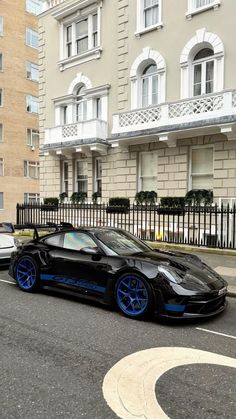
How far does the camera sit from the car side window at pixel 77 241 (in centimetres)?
636

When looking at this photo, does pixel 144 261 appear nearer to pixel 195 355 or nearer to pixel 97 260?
pixel 97 260

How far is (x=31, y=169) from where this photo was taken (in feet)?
116

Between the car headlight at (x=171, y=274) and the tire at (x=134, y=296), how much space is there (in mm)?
304

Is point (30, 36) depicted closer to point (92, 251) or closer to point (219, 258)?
point (219, 258)

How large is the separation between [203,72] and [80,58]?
725 centimetres

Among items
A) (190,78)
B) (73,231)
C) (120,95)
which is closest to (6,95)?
(120,95)

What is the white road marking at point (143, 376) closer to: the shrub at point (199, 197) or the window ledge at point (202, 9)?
the shrub at point (199, 197)

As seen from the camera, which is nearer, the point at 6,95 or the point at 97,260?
the point at 97,260

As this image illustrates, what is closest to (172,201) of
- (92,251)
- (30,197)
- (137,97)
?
(137,97)

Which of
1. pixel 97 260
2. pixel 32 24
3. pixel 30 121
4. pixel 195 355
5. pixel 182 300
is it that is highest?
pixel 32 24

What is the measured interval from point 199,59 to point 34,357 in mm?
14043

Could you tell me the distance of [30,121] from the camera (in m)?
35.0

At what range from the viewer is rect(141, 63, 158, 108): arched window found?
52.8 ft

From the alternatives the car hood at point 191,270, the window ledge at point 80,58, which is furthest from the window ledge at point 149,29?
the car hood at point 191,270
